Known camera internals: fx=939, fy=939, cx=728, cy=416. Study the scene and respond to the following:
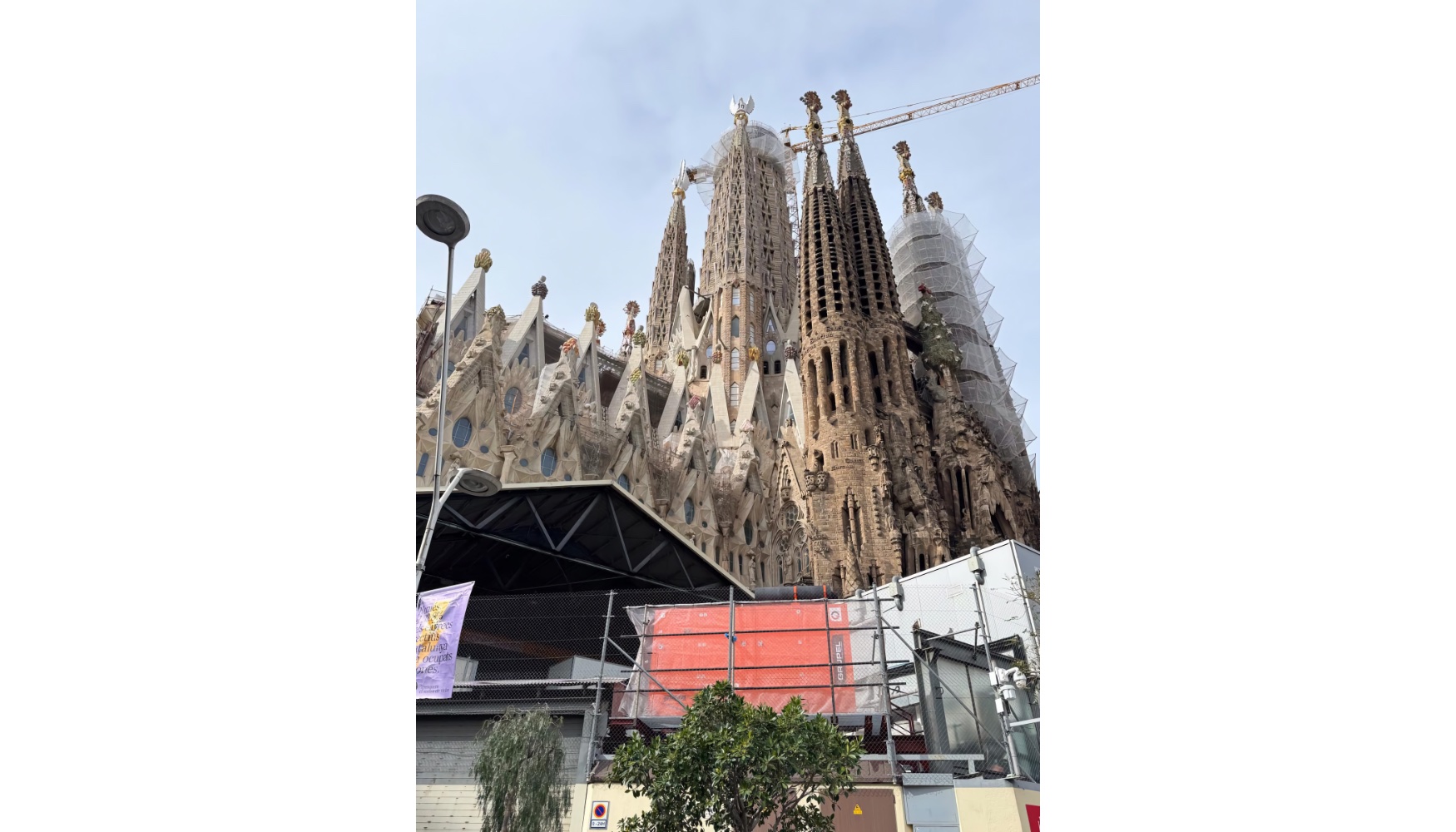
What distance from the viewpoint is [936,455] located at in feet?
137

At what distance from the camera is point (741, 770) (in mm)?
8445

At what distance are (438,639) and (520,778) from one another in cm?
229

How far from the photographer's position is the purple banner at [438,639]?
11.4m

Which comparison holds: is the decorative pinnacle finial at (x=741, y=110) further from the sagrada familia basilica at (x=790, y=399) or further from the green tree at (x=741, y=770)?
the green tree at (x=741, y=770)

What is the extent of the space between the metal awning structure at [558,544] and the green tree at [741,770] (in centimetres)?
989

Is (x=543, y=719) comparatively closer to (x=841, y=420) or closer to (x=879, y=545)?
(x=879, y=545)

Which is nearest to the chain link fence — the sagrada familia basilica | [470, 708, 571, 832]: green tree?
[470, 708, 571, 832]: green tree

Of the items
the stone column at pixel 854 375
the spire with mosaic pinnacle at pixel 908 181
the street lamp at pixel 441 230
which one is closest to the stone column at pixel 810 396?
the stone column at pixel 854 375

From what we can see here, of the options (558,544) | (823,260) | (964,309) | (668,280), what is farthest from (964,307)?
(558,544)

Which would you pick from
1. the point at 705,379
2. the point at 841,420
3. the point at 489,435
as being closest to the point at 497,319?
the point at 489,435

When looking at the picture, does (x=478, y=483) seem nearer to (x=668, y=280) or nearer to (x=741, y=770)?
(x=741, y=770)

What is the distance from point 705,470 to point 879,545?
8436 millimetres
